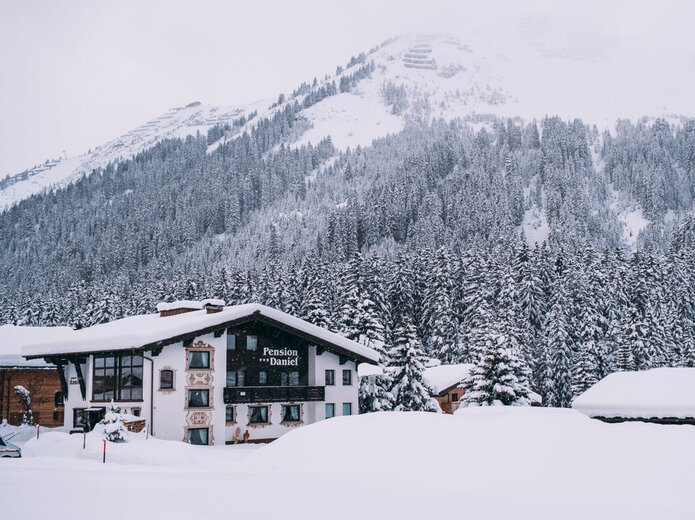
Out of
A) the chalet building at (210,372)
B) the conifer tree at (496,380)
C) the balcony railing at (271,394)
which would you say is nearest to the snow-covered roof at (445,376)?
the conifer tree at (496,380)

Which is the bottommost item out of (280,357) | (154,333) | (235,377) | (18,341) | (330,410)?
(330,410)

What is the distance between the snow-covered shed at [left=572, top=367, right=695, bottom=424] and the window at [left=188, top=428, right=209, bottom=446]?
2143cm

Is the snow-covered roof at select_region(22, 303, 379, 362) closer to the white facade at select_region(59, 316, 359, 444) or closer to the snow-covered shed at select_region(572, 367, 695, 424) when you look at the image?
the white facade at select_region(59, 316, 359, 444)

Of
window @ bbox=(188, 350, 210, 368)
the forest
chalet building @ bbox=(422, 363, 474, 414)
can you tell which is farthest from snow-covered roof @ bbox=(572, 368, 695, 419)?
window @ bbox=(188, 350, 210, 368)

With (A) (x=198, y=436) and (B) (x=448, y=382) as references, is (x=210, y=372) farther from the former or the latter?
(B) (x=448, y=382)

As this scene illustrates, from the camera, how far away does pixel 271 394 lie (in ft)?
123

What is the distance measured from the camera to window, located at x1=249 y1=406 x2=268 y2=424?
37156 millimetres

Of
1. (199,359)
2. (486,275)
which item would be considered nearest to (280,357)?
(199,359)

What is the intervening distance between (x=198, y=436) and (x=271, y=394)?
15.9ft

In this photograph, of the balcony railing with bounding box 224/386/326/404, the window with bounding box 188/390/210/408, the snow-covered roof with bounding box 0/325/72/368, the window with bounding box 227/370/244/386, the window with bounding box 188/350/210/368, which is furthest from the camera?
the snow-covered roof with bounding box 0/325/72/368

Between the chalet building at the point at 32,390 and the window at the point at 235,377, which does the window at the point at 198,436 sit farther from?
the chalet building at the point at 32,390

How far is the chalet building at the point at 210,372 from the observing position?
33.3m

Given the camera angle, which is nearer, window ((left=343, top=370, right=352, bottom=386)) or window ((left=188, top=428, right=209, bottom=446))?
window ((left=188, top=428, right=209, bottom=446))

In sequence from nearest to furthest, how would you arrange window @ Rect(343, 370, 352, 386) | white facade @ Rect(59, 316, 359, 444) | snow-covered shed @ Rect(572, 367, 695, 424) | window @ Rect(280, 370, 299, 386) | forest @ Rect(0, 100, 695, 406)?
1. white facade @ Rect(59, 316, 359, 444)
2. snow-covered shed @ Rect(572, 367, 695, 424)
3. window @ Rect(280, 370, 299, 386)
4. window @ Rect(343, 370, 352, 386)
5. forest @ Rect(0, 100, 695, 406)
